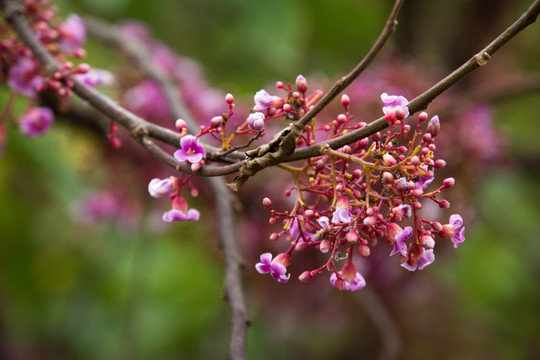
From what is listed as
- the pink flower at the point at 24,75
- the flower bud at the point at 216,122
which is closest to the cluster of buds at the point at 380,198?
the flower bud at the point at 216,122

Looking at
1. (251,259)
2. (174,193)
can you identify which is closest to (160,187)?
(174,193)

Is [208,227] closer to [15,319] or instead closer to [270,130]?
[270,130]

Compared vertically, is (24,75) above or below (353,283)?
above

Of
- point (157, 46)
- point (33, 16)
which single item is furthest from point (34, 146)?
point (33, 16)

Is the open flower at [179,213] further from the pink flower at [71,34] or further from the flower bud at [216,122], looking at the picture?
the pink flower at [71,34]

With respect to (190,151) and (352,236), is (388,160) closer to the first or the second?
(352,236)

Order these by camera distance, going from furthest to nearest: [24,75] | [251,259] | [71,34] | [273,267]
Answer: [251,259]
[71,34]
[24,75]
[273,267]
